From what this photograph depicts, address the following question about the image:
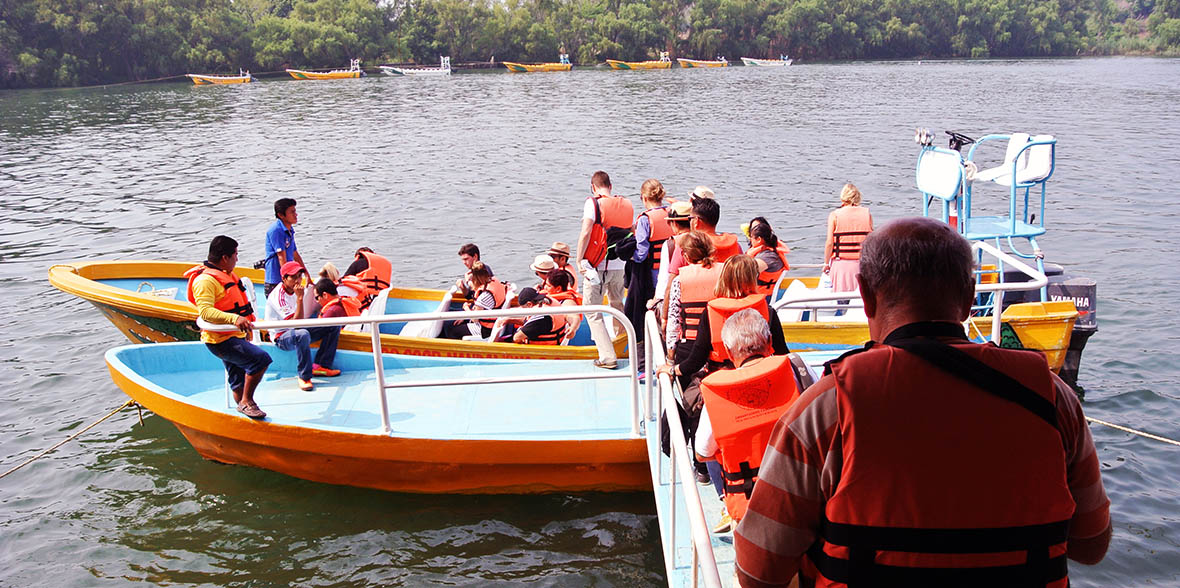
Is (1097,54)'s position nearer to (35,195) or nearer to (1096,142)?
(1096,142)

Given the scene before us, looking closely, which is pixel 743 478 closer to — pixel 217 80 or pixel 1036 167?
pixel 1036 167

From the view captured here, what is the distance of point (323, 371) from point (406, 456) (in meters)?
1.72

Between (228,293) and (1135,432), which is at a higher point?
(228,293)

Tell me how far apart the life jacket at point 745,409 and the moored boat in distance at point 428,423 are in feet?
7.23

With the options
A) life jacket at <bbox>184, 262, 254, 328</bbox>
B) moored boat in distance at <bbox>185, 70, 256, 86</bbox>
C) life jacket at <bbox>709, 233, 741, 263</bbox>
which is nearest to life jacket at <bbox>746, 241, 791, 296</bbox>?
life jacket at <bbox>709, 233, 741, 263</bbox>

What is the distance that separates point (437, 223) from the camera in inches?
852

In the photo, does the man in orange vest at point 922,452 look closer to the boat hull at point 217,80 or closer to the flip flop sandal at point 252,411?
the flip flop sandal at point 252,411

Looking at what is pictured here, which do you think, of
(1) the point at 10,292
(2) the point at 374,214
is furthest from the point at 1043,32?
(1) the point at 10,292

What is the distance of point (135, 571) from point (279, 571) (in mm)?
1211

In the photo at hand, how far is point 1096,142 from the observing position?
3050 centimetres

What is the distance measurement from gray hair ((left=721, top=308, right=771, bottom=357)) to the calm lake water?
10.2 ft

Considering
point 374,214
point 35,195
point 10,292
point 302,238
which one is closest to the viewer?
point 10,292

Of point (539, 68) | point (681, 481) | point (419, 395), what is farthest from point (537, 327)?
point (539, 68)

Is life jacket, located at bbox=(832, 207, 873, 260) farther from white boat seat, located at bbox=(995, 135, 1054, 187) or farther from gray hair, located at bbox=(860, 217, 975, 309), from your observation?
gray hair, located at bbox=(860, 217, 975, 309)
